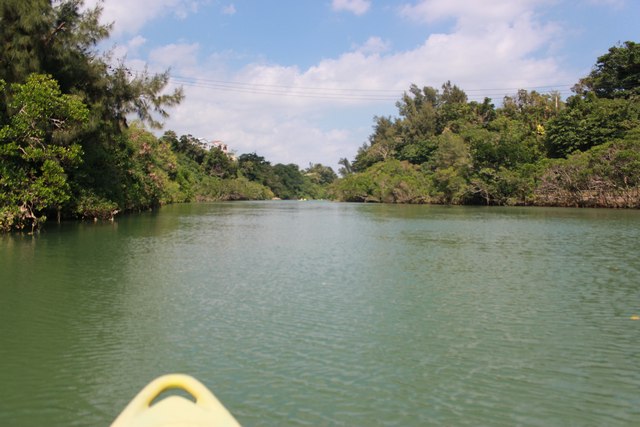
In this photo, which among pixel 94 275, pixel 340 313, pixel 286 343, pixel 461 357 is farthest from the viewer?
pixel 94 275

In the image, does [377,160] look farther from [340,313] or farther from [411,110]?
[340,313]

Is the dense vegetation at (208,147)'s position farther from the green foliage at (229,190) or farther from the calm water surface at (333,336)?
the calm water surface at (333,336)

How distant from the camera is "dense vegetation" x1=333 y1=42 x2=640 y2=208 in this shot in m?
37.1

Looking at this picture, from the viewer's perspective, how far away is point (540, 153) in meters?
47.3

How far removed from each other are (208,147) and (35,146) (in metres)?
69.8

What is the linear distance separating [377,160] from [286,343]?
74.4 m

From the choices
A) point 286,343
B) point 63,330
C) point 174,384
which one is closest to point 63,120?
point 63,330

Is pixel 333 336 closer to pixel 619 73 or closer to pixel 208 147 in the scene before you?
pixel 619 73

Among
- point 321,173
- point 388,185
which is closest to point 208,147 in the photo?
point 388,185

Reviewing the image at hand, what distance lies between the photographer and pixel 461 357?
227 inches

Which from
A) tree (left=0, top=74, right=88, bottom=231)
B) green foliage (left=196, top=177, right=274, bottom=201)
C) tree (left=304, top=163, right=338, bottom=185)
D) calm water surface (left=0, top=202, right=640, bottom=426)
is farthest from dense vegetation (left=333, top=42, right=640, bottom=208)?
tree (left=304, top=163, right=338, bottom=185)

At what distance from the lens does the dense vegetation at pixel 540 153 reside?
3709 cm

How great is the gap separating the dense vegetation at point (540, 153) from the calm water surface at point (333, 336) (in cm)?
2738

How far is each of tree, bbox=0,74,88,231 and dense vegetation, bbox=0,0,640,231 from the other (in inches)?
1.8
